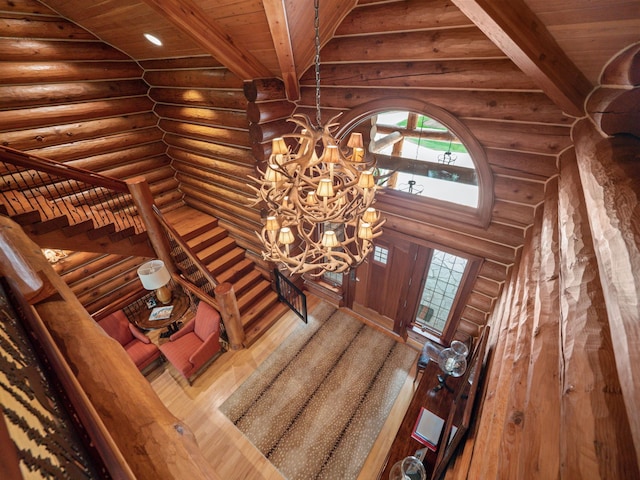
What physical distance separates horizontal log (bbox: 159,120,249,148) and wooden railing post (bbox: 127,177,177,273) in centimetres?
136

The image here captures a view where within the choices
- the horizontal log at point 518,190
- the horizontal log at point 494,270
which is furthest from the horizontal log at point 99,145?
the horizontal log at point 494,270

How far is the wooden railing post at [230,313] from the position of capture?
165 inches

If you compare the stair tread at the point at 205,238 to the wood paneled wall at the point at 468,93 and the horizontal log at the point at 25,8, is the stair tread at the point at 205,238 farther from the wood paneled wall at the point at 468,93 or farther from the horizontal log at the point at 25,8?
the horizontal log at the point at 25,8

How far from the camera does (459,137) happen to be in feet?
9.58

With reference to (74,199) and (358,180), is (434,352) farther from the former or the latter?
(74,199)

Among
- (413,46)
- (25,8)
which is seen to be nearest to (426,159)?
(413,46)

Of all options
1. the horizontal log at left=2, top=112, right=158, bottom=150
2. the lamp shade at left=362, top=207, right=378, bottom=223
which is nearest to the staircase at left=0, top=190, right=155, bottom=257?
the horizontal log at left=2, top=112, right=158, bottom=150

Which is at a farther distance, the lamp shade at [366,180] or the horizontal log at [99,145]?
the horizontal log at [99,145]

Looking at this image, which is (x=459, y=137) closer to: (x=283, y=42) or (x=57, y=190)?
(x=283, y=42)

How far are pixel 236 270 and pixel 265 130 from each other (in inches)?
114

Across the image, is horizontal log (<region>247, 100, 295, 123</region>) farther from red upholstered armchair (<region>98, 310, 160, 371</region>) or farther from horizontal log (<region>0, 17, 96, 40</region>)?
red upholstered armchair (<region>98, 310, 160, 371</region>)

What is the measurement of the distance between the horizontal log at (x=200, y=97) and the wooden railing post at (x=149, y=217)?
5.33ft

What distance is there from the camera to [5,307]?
33.2 inches

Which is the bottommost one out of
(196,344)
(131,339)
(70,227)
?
(131,339)
